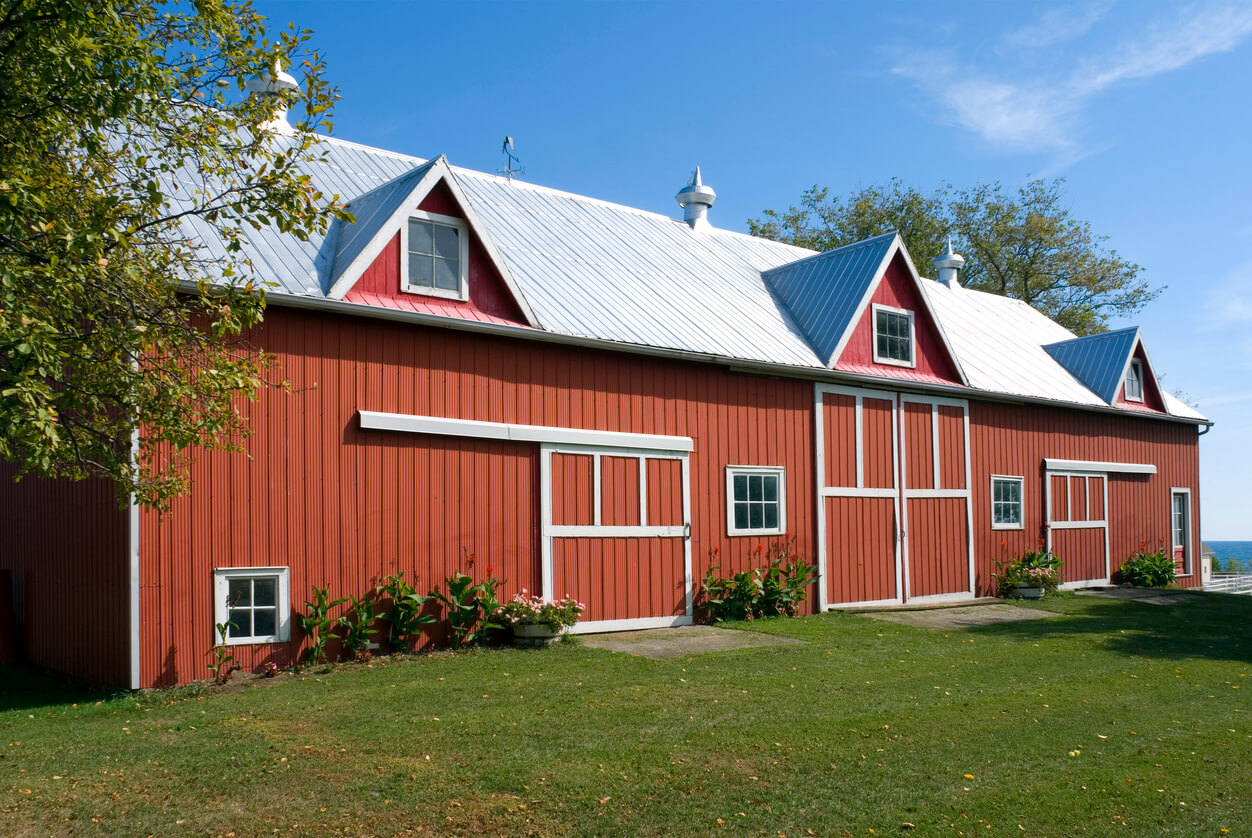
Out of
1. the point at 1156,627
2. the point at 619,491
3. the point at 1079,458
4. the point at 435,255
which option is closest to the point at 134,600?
the point at 435,255

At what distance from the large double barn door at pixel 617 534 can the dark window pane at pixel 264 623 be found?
3.38 meters

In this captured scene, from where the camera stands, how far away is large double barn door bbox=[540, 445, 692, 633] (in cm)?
1370

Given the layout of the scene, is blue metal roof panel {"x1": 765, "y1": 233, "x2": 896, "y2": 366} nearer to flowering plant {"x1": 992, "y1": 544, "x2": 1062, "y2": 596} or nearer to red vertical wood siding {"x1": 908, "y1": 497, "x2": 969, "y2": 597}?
red vertical wood siding {"x1": 908, "y1": 497, "x2": 969, "y2": 597}

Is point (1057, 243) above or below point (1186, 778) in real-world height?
above

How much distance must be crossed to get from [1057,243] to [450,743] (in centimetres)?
4020

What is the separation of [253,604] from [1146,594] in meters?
17.1

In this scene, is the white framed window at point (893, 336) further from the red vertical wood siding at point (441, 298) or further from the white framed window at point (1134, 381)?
the white framed window at point (1134, 381)

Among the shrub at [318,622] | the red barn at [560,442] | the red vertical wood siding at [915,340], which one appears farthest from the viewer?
the red vertical wood siding at [915,340]

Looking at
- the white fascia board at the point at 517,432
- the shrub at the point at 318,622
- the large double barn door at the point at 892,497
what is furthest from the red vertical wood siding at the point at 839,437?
the shrub at the point at 318,622

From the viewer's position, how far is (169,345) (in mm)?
8273

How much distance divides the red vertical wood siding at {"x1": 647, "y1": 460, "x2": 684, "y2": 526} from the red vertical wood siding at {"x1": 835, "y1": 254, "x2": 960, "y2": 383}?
14.0 feet

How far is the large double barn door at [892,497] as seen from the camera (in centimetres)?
1709

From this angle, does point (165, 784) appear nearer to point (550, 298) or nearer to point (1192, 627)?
point (550, 298)

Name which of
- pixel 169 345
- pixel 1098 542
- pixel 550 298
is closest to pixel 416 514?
pixel 550 298
